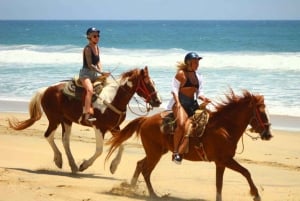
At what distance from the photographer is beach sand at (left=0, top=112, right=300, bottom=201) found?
8.66 m

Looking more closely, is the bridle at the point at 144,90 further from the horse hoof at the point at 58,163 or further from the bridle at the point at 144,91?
the horse hoof at the point at 58,163

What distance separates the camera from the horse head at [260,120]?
7781mm

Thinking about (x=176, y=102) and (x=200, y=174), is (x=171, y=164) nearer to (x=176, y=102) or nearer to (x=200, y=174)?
(x=200, y=174)

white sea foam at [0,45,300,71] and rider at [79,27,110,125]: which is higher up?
rider at [79,27,110,125]

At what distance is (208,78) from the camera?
26062 mm

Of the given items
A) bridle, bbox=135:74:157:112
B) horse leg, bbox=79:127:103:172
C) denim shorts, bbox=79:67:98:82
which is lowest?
horse leg, bbox=79:127:103:172

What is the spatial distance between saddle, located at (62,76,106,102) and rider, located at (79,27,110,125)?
3.7 inches

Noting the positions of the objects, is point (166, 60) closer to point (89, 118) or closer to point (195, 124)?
point (89, 118)

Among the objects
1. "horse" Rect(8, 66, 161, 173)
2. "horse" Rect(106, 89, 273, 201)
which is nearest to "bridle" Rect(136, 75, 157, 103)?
"horse" Rect(8, 66, 161, 173)

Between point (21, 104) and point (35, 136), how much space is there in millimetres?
5692

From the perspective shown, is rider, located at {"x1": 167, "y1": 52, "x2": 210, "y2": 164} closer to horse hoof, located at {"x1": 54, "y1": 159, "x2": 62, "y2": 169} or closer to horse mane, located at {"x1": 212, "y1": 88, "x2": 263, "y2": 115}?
horse mane, located at {"x1": 212, "y1": 88, "x2": 263, "y2": 115}

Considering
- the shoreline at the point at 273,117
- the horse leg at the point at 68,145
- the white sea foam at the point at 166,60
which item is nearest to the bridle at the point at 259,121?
the horse leg at the point at 68,145

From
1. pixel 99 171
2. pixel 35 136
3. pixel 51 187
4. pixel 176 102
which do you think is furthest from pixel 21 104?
pixel 176 102

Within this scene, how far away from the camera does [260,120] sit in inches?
Answer: 308
